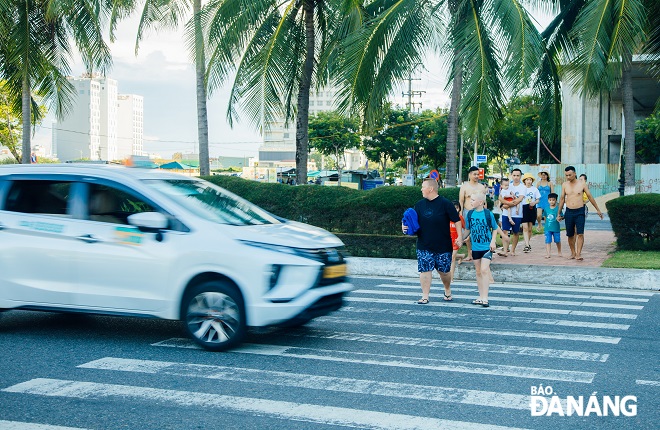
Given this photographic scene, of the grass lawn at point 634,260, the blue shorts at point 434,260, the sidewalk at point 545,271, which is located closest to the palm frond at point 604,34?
the grass lawn at point 634,260

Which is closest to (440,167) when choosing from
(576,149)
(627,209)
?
(576,149)

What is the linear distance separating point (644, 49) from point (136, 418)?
17.1m

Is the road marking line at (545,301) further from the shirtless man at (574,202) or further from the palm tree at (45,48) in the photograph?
the palm tree at (45,48)

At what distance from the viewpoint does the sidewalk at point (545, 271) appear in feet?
40.8

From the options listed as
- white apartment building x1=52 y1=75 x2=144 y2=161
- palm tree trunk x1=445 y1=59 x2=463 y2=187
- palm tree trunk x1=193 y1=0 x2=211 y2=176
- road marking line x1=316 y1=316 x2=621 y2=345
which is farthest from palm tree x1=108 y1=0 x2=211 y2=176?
white apartment building x1=52 y1=75 x2=144 y2=161

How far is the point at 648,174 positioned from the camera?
3434 cm

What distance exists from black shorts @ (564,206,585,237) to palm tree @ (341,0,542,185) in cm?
245

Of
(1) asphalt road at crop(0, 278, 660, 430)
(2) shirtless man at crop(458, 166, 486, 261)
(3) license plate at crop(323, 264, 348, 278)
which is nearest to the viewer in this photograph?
(1) asphalt road at crop(0, 278, 660, 430)

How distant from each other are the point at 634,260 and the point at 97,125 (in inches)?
6599

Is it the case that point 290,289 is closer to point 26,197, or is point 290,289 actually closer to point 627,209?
point 26,197

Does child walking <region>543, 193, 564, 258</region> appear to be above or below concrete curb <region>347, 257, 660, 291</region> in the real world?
above

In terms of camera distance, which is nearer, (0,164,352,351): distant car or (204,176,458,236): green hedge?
(0,164,352,351): distant car

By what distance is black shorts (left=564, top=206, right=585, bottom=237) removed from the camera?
14.0 meters

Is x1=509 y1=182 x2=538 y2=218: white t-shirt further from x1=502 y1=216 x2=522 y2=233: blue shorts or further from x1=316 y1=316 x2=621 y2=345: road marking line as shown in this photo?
x1=316 y1=316 x2=621 y2=345: road marking line
